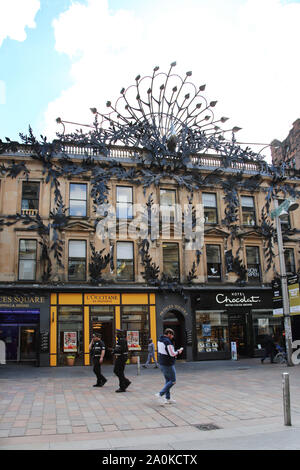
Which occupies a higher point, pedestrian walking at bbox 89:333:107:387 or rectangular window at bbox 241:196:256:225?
rectangular window at bbox 241:196:256:225

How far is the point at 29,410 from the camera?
9695mm

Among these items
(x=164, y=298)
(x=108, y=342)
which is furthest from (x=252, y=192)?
(x=108, y=342)

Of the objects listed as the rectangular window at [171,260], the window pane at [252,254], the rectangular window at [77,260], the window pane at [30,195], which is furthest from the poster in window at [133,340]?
the window pane at [30,195]

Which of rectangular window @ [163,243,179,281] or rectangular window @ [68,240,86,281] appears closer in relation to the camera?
rectangular window @ [68,240,86,281]

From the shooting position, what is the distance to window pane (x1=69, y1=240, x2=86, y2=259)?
22888 mm

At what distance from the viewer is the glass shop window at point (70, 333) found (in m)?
21.5

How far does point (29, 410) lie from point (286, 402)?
5964 millimetres

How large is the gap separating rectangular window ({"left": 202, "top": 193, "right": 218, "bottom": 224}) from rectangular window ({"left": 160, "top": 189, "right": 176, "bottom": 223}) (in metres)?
2.08

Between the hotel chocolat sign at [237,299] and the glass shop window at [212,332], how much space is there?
29.5 inches

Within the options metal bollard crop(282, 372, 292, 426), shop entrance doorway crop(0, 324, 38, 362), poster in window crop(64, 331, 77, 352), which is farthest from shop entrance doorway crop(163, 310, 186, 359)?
metal bollard crop(282, 372, 292, 426)

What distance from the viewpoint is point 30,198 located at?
75.5 ft

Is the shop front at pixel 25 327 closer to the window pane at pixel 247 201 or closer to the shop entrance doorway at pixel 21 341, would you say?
the shop entrance doorway at pixel 21 341

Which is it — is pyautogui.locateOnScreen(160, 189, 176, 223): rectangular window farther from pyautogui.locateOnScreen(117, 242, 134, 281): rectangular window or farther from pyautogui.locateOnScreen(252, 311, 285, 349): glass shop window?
pyautogui.locateOnScreen(252, 311, 285, 349): glass shop window
